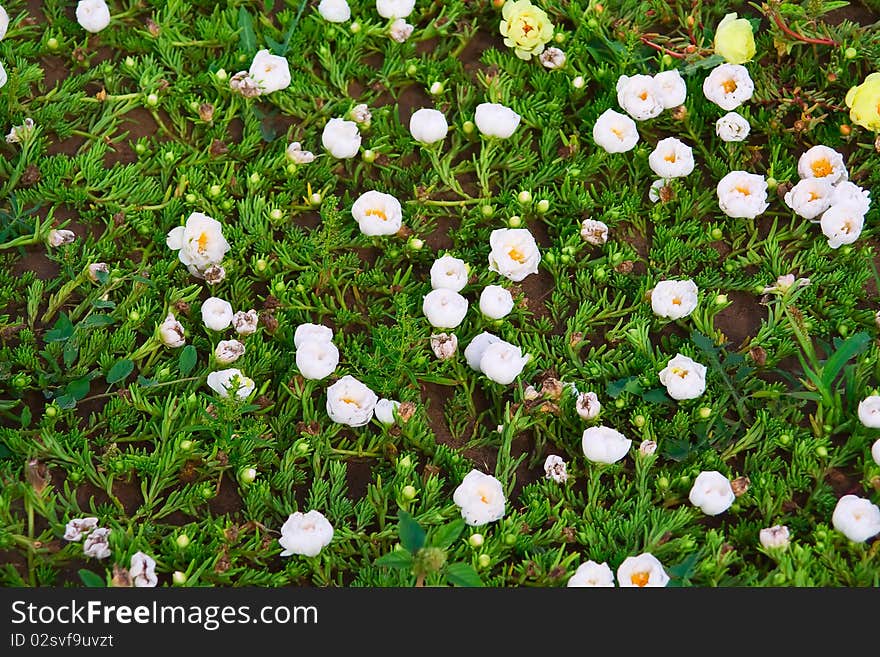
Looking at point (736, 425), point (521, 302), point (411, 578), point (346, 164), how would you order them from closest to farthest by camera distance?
point (411, 578) < point (736, 425) < point (521, 302) < point (346, 164)

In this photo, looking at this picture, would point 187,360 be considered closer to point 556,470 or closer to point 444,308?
point 444,308

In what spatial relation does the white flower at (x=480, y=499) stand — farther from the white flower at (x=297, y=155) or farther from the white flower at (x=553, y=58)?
the white flower at (x=553, y=58)

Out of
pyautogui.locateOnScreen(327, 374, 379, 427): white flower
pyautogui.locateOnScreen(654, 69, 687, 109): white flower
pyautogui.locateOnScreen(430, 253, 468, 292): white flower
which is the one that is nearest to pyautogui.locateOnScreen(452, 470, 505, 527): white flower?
pyautogui.locateOnScreen(327, 374, 379, 427): white flower

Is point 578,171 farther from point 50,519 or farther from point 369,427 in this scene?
point 50,519

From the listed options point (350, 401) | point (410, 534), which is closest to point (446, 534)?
point (410, 534)

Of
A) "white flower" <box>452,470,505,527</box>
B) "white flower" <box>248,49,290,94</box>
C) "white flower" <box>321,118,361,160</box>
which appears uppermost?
"white flower" <box>248,49,290,94</box>

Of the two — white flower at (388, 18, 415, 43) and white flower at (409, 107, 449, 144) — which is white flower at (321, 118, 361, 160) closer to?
white flower at (409, 107, 449, 144)

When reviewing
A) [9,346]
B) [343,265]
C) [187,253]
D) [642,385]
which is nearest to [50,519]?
[9,346]
